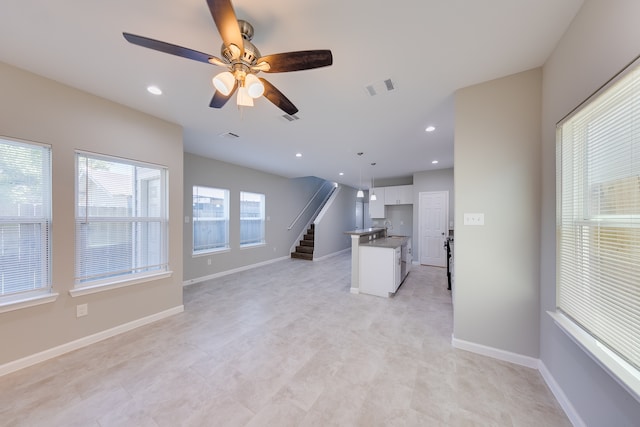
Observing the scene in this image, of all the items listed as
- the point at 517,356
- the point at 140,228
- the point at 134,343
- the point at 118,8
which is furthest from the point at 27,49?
the point at 517,356

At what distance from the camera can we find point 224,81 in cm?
143

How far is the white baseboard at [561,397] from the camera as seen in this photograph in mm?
1418

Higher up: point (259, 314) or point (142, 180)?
point (142, 180)

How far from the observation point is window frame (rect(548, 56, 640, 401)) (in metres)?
1.04

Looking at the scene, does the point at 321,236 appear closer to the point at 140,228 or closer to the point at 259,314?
the point at 259,314

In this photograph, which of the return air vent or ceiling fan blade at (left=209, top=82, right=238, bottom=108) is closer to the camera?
ceiling fan blade at (left=209, top=82, right=238, bottom=108)

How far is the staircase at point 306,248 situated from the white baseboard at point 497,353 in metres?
5.06

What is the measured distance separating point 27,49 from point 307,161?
398 centimetres

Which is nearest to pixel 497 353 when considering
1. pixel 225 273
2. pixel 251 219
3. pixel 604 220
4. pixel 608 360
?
pixel 608 360

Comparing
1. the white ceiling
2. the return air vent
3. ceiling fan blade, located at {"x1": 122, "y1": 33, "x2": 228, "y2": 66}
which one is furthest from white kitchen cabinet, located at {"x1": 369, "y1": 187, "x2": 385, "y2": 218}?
ceiling fan blade, located at {"x1": 122, "y1": 33, "x2": 228, "y2": 66}

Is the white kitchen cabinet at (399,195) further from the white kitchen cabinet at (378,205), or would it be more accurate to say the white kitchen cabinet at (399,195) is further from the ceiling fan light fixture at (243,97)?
the ceiling fan light fixture at (243,97)

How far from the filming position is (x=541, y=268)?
1.92m

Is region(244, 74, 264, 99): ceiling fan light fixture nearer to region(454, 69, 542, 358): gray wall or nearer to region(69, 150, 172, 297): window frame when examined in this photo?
region(454, 69, 542, 358): gray wall

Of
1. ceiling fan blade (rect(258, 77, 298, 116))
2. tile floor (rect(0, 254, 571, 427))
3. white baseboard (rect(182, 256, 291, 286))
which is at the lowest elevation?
white baseboard (rect(182, 256, 291, 286))
